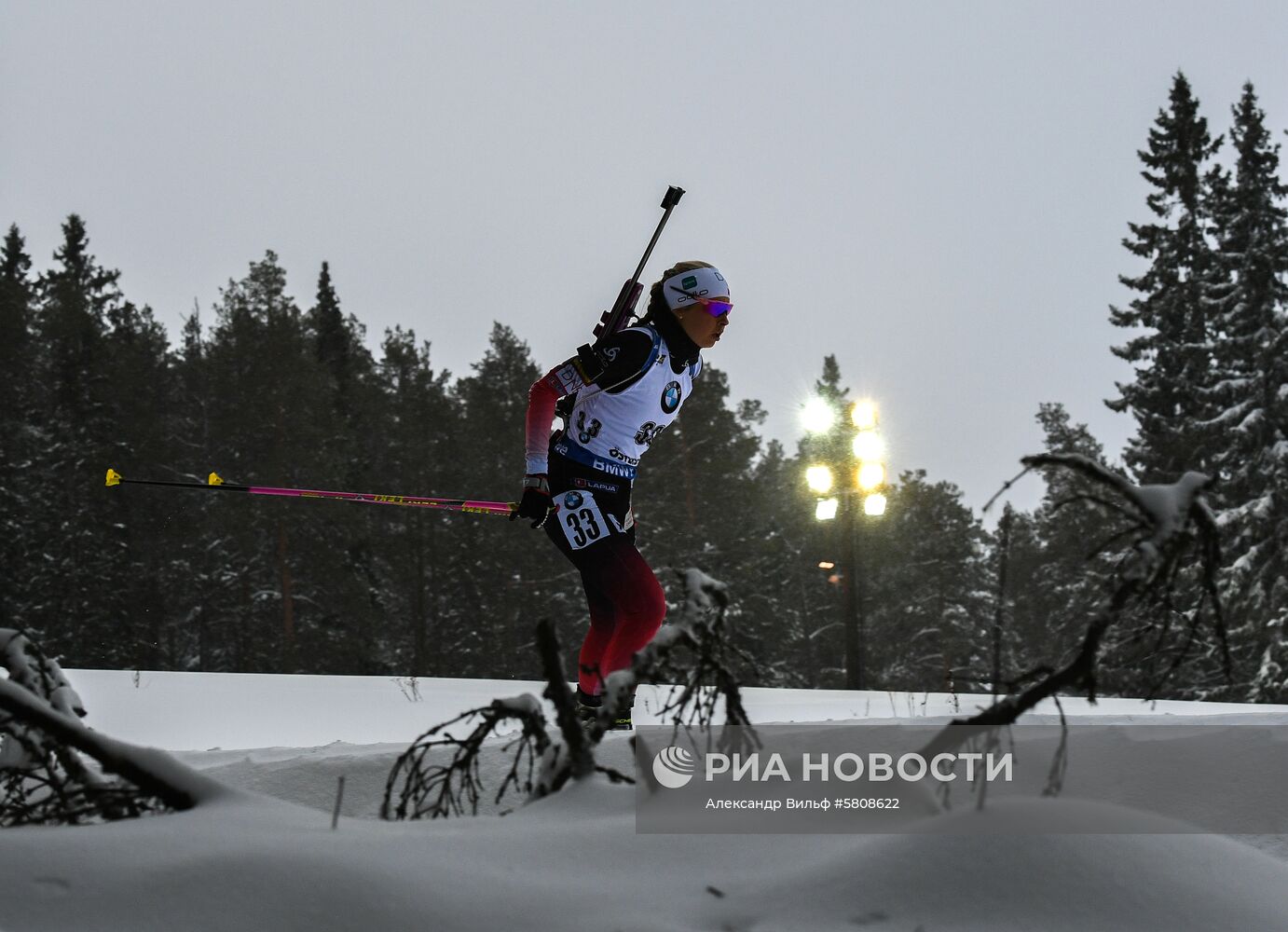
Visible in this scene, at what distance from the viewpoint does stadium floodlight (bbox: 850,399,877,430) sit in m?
13.0

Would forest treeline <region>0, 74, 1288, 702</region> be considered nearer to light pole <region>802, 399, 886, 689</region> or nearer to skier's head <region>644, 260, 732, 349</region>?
light pole <region>802, 399, 886, 689</region>

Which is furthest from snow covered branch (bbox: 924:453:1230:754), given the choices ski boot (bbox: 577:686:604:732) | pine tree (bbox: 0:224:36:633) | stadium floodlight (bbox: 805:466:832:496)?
pine tree (bbox: 0:224:36:633)

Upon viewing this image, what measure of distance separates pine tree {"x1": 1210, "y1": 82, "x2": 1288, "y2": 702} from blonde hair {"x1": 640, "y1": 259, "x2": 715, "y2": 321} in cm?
1668

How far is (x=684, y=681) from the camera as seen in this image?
2.21 meters

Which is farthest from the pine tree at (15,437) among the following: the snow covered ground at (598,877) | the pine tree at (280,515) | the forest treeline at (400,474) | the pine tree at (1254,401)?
the snow covered ground at (598,877)

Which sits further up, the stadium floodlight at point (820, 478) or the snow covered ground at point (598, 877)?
the stadium floodlight at point (820, 478)

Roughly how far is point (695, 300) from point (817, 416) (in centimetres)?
1021

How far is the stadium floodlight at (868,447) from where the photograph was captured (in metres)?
13.0

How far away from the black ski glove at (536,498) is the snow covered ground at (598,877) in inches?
96.3

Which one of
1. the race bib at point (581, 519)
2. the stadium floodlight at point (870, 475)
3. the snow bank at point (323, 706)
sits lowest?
the snow bank at point (323, 706)

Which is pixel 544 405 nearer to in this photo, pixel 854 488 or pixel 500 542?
pixel 854 488

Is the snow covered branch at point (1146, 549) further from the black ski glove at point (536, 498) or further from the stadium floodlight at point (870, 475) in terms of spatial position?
the stadium floodlight at point (870, 475)

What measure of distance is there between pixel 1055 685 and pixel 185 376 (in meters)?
37.0

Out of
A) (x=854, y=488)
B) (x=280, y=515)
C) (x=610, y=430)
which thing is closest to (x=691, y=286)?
(x=610, y=430)
